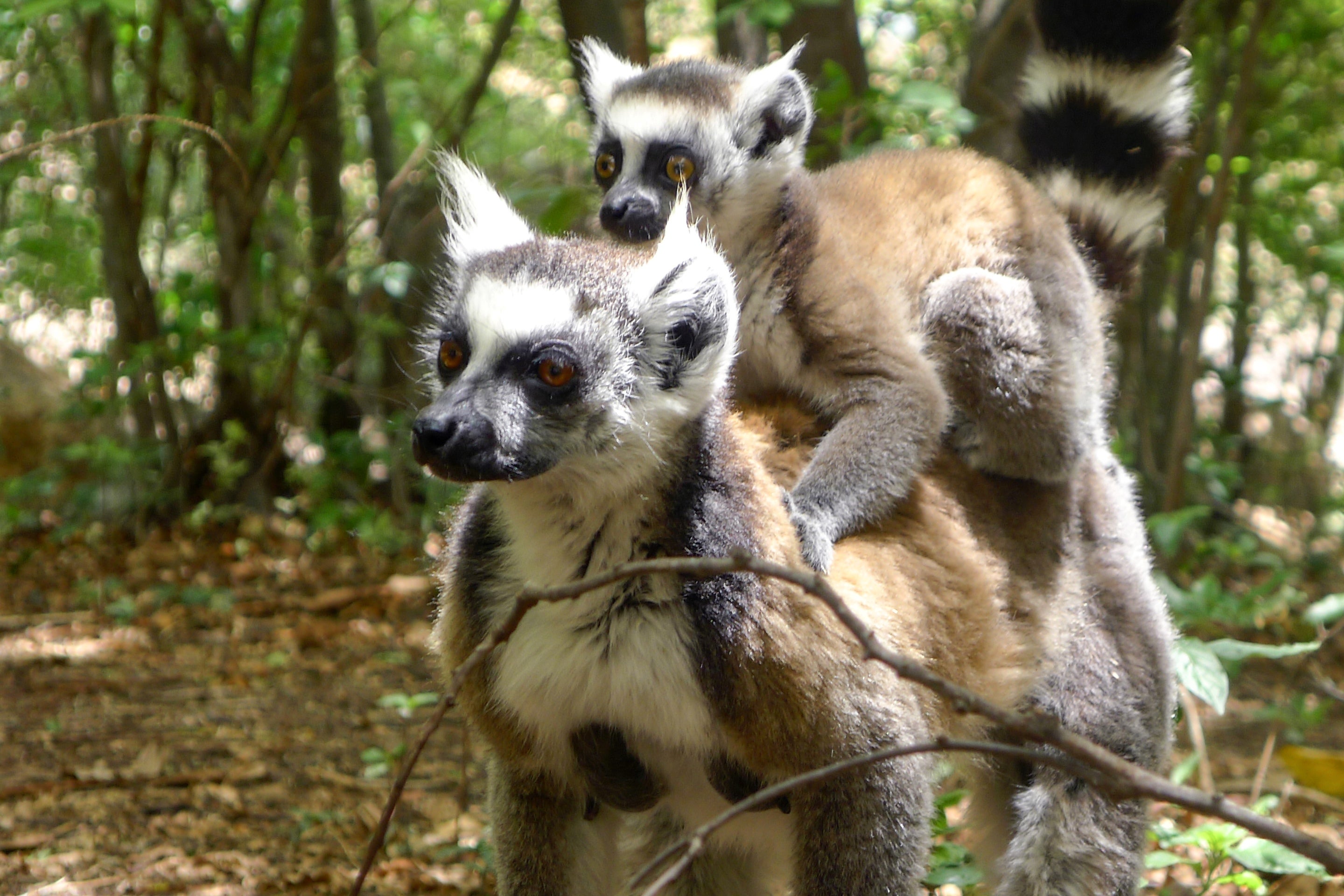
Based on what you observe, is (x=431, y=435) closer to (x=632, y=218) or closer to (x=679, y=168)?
(x=632, y=218)

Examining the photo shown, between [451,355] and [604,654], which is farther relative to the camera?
[451,355]

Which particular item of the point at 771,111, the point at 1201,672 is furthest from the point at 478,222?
the point at 1201,672

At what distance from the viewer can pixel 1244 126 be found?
809 centimetres

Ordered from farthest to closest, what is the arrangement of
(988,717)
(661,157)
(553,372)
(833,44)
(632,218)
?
(833,44) < (661,157) < (632,218) < (553,372) < (988,717)

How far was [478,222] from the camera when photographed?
Result: 10.9 feet

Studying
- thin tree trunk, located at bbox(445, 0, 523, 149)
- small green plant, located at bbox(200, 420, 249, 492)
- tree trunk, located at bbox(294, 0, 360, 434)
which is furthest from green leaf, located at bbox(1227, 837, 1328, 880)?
small green plant, located at bbox(200, 420, 249, 492)

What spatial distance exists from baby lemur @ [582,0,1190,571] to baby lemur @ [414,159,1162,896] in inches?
11.6

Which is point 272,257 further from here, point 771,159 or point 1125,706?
point 1125,706

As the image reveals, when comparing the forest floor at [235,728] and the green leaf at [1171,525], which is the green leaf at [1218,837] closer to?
the forest floor at [235,728]

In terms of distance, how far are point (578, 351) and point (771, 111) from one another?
1.88 metres

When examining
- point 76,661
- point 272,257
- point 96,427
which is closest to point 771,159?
point 76,661

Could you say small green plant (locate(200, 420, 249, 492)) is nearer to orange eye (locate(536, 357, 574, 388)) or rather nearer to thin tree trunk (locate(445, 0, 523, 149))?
thin tree trunk (locate(445, 0, 523, 149))

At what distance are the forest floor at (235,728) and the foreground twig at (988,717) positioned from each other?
2.19 meters

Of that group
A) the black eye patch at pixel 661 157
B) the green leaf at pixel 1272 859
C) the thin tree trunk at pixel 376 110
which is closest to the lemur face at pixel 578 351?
the black eye patch at pixel 661 157
